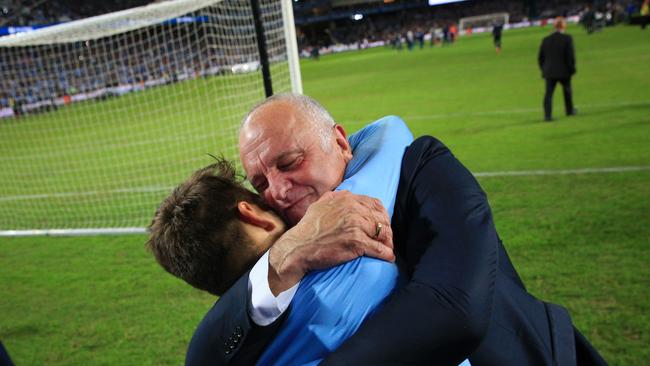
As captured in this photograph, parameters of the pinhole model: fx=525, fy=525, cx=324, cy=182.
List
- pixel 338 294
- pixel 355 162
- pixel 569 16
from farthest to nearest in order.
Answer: pixel 569 16 → pixel 355 162 → pixel 338 294

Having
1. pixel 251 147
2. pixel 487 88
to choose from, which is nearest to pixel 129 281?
pixel 251 147

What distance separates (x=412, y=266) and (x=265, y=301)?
15.8 inches

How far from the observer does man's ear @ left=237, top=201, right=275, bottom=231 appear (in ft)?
4.63

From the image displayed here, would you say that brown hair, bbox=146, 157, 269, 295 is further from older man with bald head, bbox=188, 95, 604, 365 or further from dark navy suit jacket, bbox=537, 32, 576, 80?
dark navy suit jacket, bbox=537, 32, 576, 80

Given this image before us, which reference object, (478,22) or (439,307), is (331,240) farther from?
(478,22)

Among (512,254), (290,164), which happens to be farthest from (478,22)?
(290,164)

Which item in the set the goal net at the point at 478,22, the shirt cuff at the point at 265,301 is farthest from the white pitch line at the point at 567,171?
the goal net at the point at 478,22

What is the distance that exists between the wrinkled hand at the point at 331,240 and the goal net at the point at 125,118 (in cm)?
499

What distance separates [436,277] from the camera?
1.20m

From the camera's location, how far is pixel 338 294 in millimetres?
1109

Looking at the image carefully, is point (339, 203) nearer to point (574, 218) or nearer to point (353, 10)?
point (574, 218)

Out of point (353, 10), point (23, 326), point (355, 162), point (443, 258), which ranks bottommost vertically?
point (23, 326)

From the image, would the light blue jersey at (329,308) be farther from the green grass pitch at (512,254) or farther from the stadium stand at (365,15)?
the stadium stand at (365,15)

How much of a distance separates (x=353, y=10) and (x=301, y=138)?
174ft
